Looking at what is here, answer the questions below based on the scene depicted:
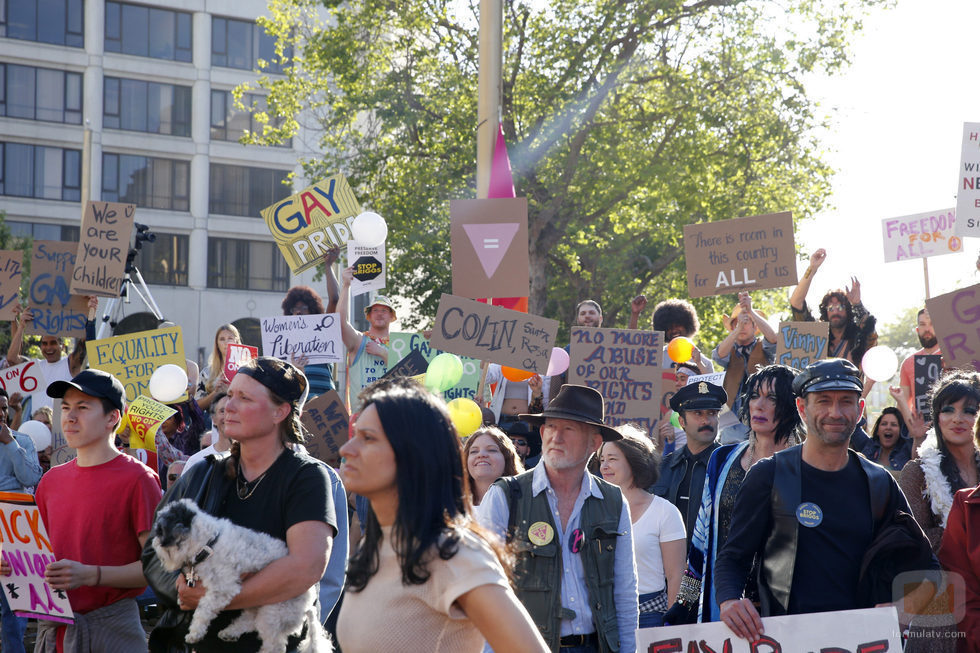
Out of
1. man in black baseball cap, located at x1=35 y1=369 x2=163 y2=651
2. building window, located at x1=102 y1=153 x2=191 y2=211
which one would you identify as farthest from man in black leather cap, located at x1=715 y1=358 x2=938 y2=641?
A: building window, located at x1=102 y1=153 x2=191 y2=211

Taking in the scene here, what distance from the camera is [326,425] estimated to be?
26.4 ft

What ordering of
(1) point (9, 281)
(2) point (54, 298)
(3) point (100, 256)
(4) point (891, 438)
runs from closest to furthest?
(4) point (891, 438) < (3) point (100, 256) < (2) point (54, 298) < (1) point (9, 281)

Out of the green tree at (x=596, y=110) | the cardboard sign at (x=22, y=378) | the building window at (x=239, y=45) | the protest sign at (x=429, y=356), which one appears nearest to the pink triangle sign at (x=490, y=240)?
the protest sign at (x=429, y=356)

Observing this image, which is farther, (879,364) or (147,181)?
(147,181)

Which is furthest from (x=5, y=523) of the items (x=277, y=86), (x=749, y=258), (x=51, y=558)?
(x=277, y=86)

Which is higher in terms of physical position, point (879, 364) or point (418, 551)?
point (879, 364)

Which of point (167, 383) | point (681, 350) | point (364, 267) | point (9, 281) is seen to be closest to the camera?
point (681, 350)

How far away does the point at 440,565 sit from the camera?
2.41 m

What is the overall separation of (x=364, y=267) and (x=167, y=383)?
1882mm

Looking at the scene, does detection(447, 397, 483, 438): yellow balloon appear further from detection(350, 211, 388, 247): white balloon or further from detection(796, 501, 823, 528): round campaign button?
detection(796, 501, 823, 528): round campaign button

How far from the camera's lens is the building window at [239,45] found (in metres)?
38.8

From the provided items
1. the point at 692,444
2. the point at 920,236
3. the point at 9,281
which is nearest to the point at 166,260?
the point at 9,281

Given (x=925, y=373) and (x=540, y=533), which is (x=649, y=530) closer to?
(x=540, y=533)

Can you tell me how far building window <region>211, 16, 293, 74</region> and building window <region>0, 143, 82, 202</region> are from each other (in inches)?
248
